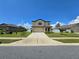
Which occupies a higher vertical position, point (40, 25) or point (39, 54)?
point (40, 25)

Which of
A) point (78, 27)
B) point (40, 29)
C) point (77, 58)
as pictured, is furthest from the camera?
point (78, 27)

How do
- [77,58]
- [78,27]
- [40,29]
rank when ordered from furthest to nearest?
[78,27] < [40,29] < [77,58]

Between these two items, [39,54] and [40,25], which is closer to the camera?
[39,54]

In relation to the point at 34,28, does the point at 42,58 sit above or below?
below

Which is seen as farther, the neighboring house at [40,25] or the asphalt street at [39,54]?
the neighboring house at [40,25]

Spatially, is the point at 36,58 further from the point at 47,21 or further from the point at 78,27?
the point at 78,27

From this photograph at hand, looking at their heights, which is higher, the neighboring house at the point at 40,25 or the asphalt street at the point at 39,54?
the neighboring house at the point at 40,25

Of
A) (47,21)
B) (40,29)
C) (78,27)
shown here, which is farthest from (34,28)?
(78,27)

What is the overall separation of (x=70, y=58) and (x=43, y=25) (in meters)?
49.3

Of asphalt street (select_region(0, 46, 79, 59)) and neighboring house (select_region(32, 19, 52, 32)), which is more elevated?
neighboring house (select_region(32, 19, 52, 32))

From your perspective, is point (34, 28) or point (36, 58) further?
point (34, 28)

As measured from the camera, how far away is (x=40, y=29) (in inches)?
2203

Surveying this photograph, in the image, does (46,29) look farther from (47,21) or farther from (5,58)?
(5,58)

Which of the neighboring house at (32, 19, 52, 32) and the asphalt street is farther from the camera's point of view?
the neighboring house at (32, 19, 52, 32)
